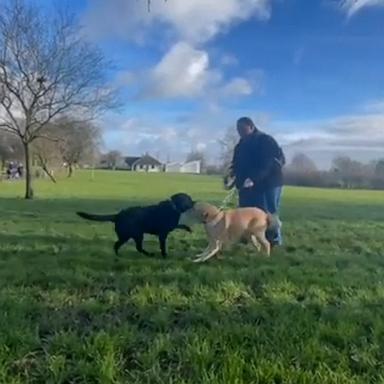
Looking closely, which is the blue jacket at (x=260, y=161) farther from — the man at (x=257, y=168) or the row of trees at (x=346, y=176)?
the row of trees at (x=346, y=176)

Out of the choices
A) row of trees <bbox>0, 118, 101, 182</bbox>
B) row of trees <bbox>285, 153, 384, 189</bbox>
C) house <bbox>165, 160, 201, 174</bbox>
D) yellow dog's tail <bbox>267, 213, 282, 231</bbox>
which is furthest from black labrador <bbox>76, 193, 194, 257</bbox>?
house <bbox>165, 160, 201, 174</bbox>

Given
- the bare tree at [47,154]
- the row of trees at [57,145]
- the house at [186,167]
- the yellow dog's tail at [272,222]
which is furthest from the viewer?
the house at [186,167]

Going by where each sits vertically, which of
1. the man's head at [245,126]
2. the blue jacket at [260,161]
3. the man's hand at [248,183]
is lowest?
the man's hand at [248,183]

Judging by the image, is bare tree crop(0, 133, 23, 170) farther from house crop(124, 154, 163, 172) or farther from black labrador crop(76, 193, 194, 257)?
house crop(124, 154, 163, 172)

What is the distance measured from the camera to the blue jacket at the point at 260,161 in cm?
739

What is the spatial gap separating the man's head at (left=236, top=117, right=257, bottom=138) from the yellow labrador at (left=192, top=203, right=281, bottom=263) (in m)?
1.29

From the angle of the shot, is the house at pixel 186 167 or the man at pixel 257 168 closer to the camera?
the man at pixel 257 168

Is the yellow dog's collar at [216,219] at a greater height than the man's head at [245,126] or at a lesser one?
lesser

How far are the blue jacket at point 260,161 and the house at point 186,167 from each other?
9570 cm

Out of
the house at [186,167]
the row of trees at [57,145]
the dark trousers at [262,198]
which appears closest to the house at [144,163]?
the house at [186,167]

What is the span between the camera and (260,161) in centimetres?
743

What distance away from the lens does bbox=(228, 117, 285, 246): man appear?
→ 740 cm

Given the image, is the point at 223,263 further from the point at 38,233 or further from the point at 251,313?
the point at 38,233

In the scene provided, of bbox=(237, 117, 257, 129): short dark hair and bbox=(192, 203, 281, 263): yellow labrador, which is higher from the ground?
bbox=(237, 117, 257, 129): short dark hair
